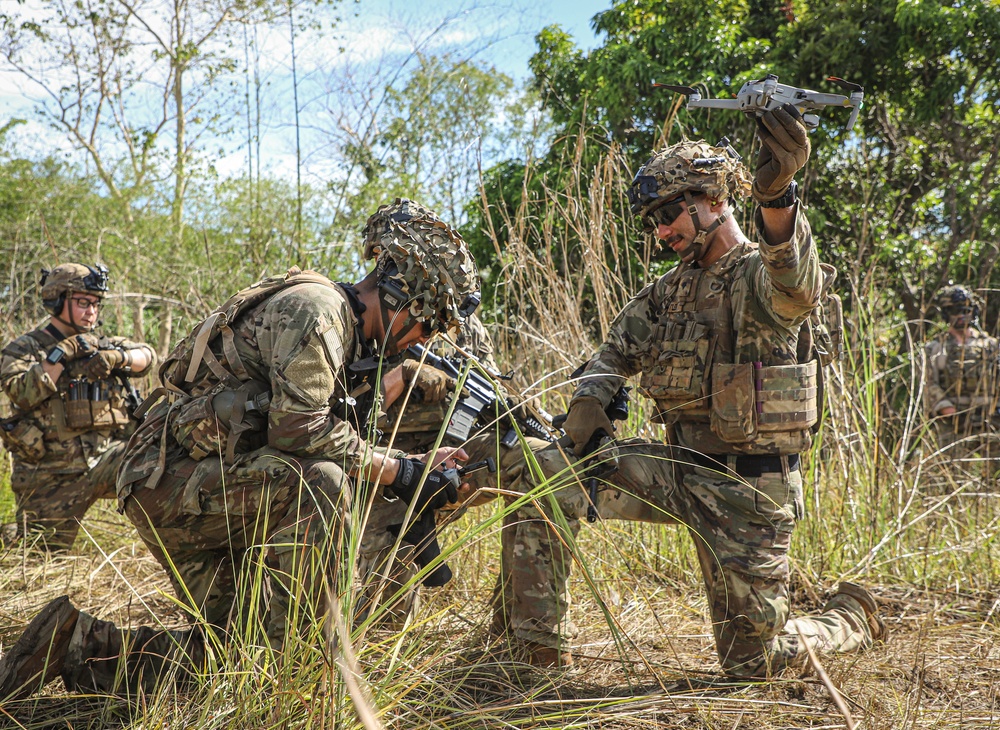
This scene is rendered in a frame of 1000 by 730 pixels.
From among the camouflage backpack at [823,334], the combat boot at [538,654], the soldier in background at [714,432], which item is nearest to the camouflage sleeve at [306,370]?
the soldier in background at [714,432]

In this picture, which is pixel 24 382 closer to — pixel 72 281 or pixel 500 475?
pixel 72 281

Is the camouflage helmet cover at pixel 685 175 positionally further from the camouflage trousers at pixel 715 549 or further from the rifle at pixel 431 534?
the rifle at pixel 431 534

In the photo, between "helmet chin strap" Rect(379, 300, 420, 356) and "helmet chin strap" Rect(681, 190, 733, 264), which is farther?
"helmet chin strap" Rect(681, 190, 733, 264)

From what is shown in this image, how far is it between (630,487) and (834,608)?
42.7 inches

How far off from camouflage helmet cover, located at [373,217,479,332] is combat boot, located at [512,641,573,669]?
115 centimetres

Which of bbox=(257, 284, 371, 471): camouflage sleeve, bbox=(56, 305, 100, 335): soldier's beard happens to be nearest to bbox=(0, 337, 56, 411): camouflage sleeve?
bbox=(56, 305, 100, 335): soldier's beard

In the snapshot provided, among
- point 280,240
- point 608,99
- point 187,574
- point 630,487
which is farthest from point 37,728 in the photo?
point 608,99

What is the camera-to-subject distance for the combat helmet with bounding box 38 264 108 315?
16.8 feet

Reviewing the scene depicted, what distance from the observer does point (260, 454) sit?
2.75m

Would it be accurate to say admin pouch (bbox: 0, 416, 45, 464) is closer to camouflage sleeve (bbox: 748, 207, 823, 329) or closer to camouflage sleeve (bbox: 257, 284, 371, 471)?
camouflage sleeve (bbox: 257, 284, 371, 471)

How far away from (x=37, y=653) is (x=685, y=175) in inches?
103

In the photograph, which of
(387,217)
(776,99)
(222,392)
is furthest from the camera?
(387,217)

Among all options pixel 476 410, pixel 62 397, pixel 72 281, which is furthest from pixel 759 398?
pixel 62 397

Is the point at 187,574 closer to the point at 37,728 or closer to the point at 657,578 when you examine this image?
the point at 37,728
